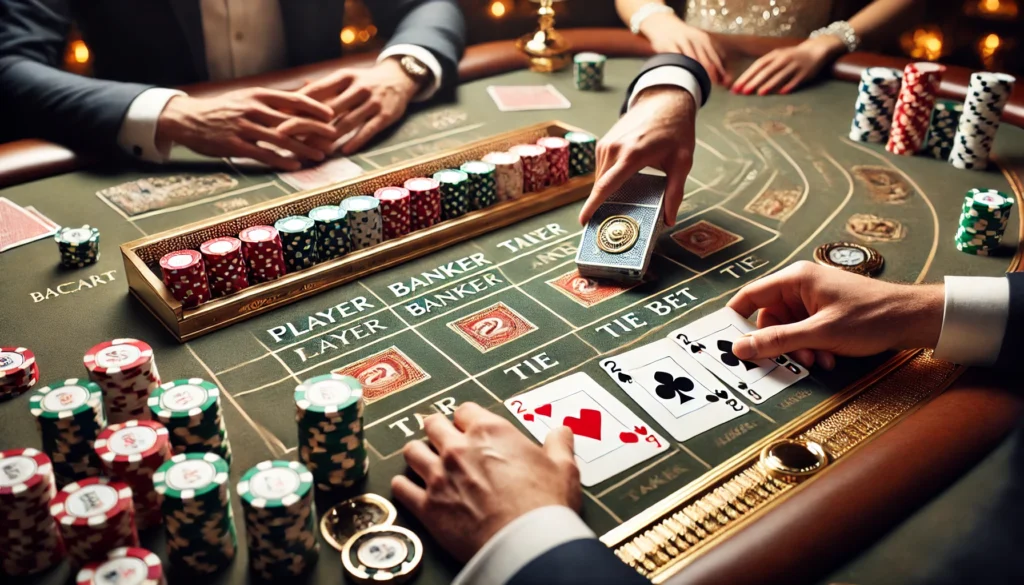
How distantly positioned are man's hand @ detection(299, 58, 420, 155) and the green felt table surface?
0.23ft

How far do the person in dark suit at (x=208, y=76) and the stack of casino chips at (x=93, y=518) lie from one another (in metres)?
1.67

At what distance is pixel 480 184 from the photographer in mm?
2420

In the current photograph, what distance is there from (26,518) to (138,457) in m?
0.17

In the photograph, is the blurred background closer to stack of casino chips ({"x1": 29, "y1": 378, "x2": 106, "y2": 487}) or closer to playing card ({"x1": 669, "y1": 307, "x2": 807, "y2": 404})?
playing card ({"x1": 669, "y1": 307, "x2": 807, "y2": 404})

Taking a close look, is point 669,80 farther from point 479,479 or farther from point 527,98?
point 479,479

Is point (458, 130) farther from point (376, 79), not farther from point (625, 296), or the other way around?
point (625, 296)

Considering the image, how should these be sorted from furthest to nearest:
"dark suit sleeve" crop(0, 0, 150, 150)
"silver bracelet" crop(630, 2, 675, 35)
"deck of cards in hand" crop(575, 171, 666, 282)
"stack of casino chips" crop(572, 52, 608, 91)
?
"silver bracelet" crop(630, 2, 675, 35), "stack of casino chips" crop(572, 52, 608, 91), "dark suit sleeve" crop(0, 0, 150, 150), "deck of cards in hand" crop(575, 171, 666, 282)

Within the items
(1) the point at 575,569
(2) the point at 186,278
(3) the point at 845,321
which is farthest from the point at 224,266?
(3) the point at 845,321

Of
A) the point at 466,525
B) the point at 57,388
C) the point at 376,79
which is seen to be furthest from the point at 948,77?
the point at 57,388

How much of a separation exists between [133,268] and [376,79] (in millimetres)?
1436

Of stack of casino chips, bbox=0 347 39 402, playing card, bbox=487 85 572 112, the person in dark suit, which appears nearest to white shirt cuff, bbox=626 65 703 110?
playing card, bbox=487 85 572 112

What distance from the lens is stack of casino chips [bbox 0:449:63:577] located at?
4.02 feet

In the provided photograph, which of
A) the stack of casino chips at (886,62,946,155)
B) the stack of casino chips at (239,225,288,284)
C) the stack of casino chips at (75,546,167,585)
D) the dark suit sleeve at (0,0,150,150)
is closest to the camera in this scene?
the stack of casino chips at (75,546,167,585)

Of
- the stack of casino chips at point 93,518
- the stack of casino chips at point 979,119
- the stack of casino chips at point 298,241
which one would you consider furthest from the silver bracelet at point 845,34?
the stack of casino chips at point 93,518
